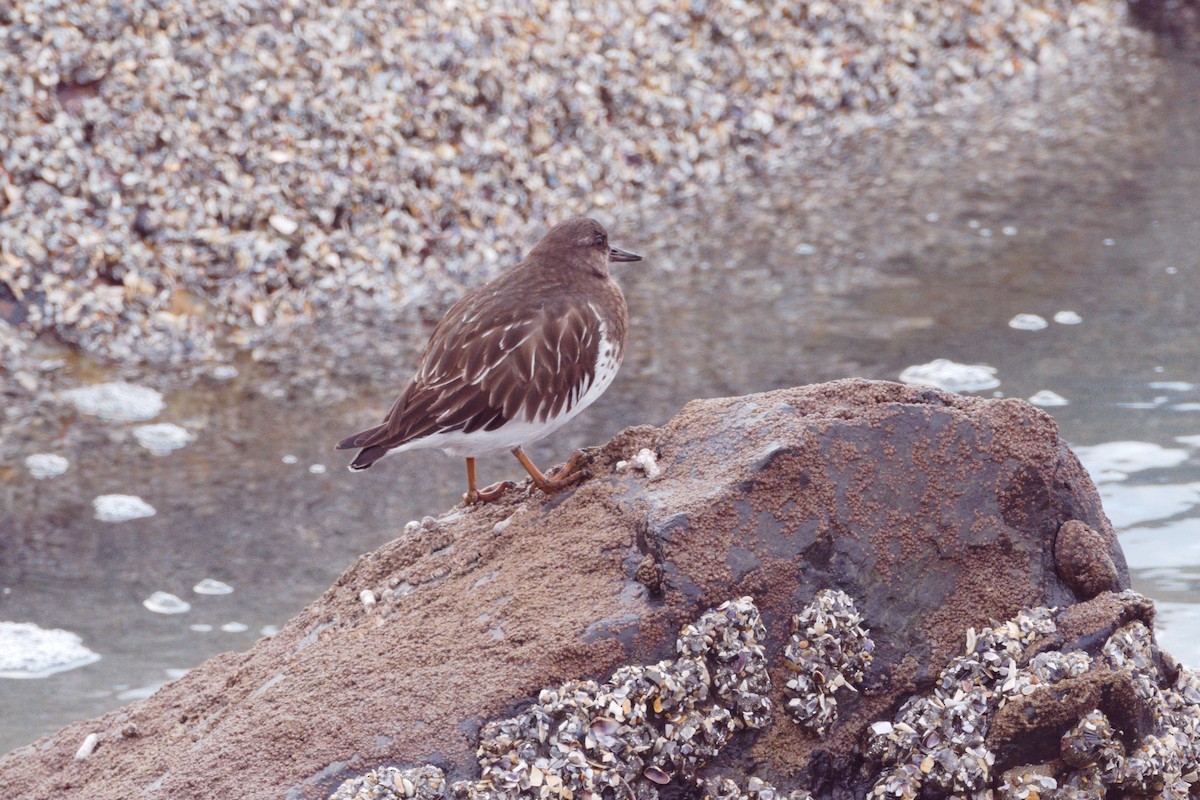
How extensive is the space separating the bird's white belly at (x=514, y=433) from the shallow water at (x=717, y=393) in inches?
55.7

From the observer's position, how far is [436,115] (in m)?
7.62

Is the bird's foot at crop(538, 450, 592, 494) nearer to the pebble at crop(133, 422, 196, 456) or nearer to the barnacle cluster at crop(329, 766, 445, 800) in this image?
the barnacle cluster at crop(329, 766, 445, 800)

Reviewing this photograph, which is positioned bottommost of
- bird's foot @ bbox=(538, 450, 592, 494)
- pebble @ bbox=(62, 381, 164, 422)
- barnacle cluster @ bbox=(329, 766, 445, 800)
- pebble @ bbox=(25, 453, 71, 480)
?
pebble @ bbox=(25, 453, 71, 480)

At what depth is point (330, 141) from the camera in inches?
287

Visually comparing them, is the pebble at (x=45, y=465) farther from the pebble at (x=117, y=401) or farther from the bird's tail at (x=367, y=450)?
the bird's tail at (x=367, y=450)

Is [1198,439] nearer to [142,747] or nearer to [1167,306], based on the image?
[1167,306]

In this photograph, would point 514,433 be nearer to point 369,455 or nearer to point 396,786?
point 369,455

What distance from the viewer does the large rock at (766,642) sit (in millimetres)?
2609

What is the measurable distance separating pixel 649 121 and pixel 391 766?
624cm

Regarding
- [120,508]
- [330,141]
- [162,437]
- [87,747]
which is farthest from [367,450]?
Answer: [330,141]

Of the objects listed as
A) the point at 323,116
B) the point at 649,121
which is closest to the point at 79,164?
the point at 323,116

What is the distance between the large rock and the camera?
2609 mm

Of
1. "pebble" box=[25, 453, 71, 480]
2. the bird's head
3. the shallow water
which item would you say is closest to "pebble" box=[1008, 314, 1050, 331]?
the shallow water

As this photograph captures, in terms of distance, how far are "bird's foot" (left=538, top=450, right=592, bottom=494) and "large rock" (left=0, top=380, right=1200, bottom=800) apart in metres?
0.10
